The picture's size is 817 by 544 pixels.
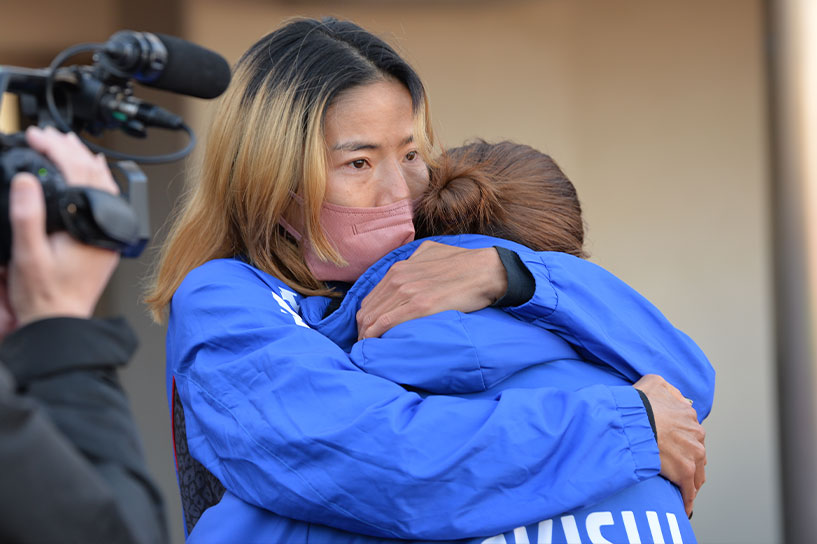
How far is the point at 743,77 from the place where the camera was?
409 centimetres

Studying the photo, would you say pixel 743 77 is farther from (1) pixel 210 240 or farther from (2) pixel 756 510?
(1) pixel 210 240

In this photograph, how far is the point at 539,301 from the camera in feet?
5.10

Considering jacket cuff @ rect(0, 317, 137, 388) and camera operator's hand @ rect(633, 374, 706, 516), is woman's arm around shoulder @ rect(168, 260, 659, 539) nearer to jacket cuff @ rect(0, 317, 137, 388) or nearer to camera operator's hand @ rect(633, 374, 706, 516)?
camera operator's hand @ rect(633, 374, 706, 516)

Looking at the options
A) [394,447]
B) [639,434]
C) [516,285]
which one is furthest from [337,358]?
[639,434]

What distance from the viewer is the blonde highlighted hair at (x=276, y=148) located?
6.10ft

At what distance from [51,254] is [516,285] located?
780 millimetres

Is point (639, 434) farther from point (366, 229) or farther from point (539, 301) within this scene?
point (366, 229)

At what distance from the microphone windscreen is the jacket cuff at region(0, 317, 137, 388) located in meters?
0.36

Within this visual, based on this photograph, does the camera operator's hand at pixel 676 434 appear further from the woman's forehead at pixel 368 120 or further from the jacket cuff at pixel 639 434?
the woman's forehead at pixel 368 120

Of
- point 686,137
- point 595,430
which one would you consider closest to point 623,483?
point 595,430

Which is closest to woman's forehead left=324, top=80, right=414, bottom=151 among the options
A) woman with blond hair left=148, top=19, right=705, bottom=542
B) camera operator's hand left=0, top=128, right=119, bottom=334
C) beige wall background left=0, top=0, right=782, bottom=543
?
woman with blond hair left=148, top=19, right=705, bottom=542

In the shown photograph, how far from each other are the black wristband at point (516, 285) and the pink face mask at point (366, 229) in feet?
0.98

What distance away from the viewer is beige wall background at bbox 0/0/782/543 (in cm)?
403

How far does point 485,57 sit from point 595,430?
3.18 m
